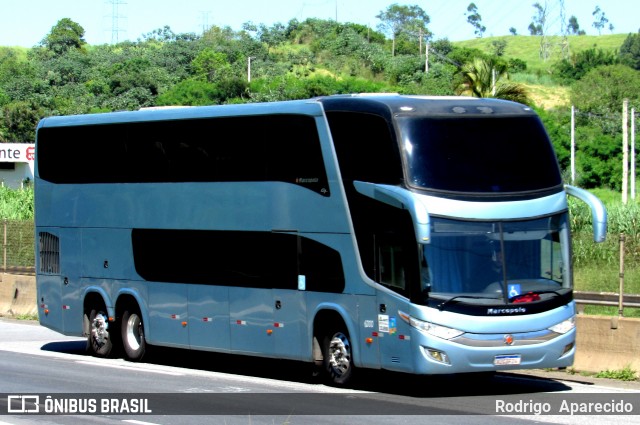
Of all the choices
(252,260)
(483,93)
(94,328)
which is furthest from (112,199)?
(483,93)

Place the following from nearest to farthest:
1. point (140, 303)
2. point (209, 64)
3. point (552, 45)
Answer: point (140, 303) → point (209, 64) → point (552, 45)

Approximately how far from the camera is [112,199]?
2094 centimetres

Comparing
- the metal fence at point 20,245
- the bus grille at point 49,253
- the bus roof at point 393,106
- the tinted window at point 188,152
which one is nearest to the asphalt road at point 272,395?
the bus grille at point 49,253

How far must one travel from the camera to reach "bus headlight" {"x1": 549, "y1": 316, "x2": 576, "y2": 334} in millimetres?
15500

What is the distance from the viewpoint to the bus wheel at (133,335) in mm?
20734

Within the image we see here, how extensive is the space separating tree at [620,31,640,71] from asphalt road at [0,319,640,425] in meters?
129

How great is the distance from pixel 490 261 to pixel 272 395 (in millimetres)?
3468

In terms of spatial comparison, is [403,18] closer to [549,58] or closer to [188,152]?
[549,58]

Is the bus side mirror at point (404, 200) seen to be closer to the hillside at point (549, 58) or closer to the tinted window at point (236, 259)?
the tinted window at point (236, 259)

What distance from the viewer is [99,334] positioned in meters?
21.5

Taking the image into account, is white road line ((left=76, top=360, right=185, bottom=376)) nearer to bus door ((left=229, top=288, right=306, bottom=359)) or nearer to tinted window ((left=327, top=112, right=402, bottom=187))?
bus door ((left=229, top=288, right=306, bottom=359))

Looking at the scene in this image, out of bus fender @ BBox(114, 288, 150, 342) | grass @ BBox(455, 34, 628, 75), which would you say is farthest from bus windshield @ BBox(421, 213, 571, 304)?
grass @ BBox(455, 34, 628, 75)

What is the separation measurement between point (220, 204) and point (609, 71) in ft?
307

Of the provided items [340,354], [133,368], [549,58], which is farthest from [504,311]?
[549,58]
